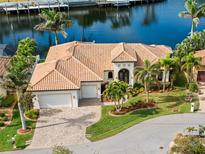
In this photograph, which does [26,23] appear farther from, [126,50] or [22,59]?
[126,50]

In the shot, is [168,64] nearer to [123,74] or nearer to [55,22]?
[123,74]

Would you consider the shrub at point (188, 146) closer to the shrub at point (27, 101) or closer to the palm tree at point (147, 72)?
the palm tree at point (147, 72)

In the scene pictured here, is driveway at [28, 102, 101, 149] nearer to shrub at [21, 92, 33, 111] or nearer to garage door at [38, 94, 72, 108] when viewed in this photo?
garage door at [38, 94, 72, 108]

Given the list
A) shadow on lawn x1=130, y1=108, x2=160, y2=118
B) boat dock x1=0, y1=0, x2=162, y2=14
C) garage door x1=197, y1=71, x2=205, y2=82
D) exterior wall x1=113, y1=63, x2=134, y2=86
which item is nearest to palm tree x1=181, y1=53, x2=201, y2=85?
garage door x1=197, y1=71, x2=205, y2=82

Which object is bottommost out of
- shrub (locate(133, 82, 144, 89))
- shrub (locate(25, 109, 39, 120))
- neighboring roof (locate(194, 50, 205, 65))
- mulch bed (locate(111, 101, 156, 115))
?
shrub (locate(25, 109, 39, 120))

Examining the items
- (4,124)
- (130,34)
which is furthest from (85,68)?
(130,34)
